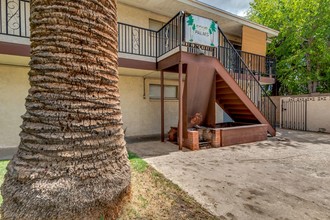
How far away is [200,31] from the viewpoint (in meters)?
5.59

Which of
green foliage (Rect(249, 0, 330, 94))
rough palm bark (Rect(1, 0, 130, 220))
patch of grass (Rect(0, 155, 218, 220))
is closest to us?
rough palm bark (Rect(1, 0, 130, 220))

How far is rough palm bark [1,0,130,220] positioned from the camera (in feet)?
5.84

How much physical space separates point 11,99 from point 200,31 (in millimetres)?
6354

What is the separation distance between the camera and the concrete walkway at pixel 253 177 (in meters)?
2.63

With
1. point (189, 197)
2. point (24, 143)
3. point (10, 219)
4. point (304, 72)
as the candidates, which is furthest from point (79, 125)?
point (304, 72)

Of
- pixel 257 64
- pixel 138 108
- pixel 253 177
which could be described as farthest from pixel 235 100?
pixel 138 108

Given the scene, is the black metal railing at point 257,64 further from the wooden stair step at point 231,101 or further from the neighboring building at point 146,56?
the wooden stair step at point 231,101

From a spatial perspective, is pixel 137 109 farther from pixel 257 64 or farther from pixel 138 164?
pixel 257 64

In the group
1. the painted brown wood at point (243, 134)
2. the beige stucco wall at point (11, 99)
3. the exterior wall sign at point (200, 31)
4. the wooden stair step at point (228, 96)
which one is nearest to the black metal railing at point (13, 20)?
the beige stucco wall at point (11, 99)

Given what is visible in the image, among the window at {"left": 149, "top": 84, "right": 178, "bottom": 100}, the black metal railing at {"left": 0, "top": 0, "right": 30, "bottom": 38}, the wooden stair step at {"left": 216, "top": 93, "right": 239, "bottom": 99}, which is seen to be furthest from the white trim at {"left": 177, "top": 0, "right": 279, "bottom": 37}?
the black metal railing at {"left": 0, "top": 0, "right": 30, "bottom": 38}

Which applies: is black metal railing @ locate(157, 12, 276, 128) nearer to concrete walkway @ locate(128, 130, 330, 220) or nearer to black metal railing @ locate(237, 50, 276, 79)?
black metal railing @ locate(237, 50, 276, 79)

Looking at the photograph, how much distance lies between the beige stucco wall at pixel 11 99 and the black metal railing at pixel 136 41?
11.3 ft

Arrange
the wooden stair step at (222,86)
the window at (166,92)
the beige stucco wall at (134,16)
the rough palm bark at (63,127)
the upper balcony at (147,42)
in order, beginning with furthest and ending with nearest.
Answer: the window at (166,92), the beige stucco wall at (134,16), the wooden stair step at (222,86), the upper balcony at (147,42), the rough palm bark at (63,127)

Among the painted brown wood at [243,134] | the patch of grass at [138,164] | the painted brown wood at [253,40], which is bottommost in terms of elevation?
the patch of grass at [138,164]
